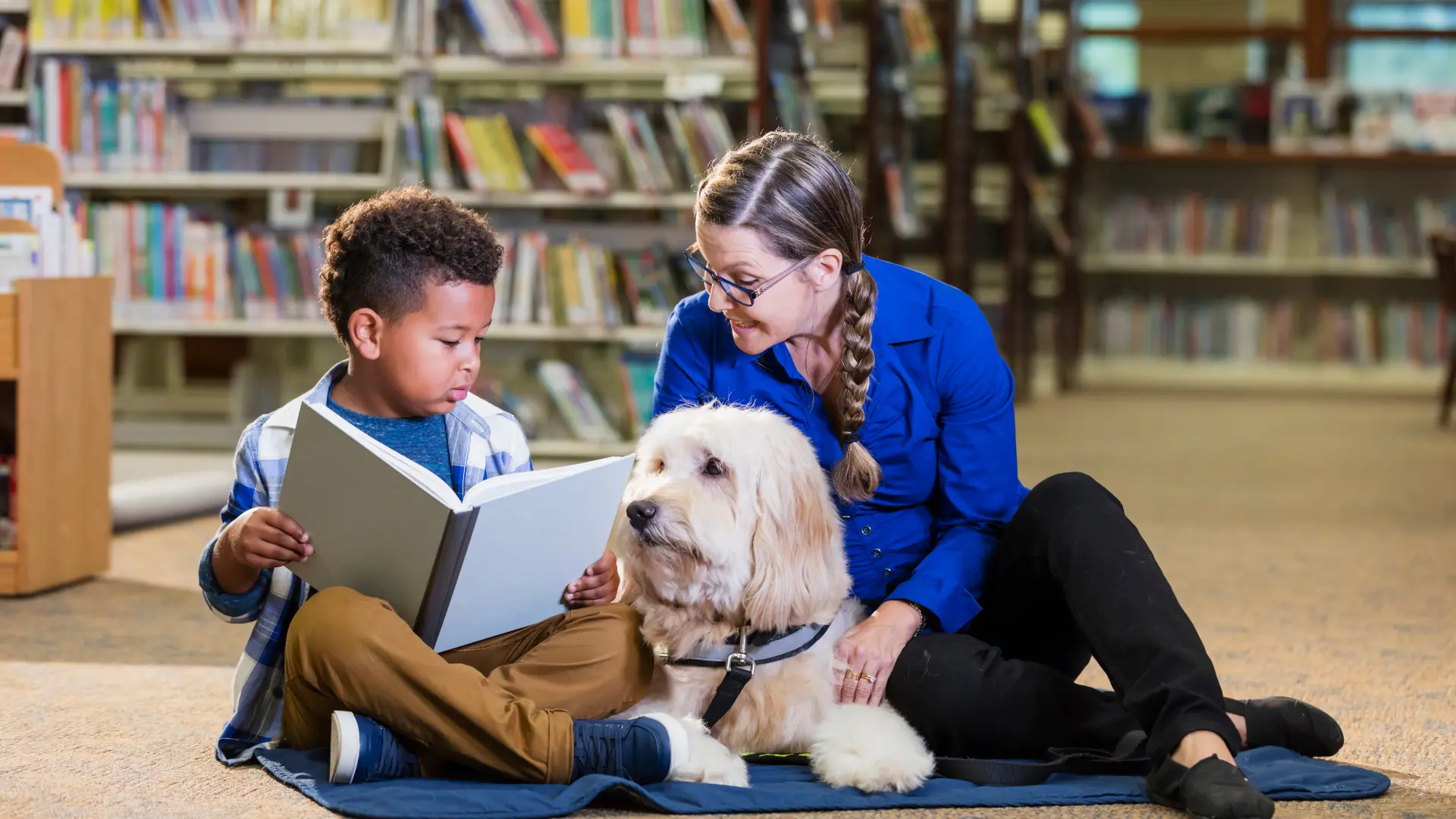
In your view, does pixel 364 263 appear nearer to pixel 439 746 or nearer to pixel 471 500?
pixel 471 500

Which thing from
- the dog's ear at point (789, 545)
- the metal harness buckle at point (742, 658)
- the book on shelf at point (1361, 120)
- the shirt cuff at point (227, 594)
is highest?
the book on shelf at point (1361, 120)

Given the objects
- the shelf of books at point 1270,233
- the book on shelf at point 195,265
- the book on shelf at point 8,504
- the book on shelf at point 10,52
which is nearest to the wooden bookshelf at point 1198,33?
the shelf of books at point 1270,233

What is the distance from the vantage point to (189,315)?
4953 mm

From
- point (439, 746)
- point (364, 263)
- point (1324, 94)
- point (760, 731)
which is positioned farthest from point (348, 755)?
point (1324, 94)

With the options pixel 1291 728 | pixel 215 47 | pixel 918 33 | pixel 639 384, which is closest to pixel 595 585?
pixel 1291 728

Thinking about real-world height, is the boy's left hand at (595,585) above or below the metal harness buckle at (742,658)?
above

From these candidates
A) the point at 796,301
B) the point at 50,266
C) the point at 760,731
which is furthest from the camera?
the point at 50,266

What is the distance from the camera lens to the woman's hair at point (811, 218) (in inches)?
71.6

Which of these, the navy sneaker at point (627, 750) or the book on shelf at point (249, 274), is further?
the book on shelf at point (249, 274)

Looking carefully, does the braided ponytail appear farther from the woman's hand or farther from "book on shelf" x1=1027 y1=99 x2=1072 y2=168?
"book on shelf" x1=1027 y1=99 x2=1072 y2=168

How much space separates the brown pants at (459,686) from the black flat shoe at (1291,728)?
73 centimetres

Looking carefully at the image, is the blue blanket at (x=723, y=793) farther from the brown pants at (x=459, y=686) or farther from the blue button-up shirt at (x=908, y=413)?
the blue button-up shirt at (x=908, y=413)

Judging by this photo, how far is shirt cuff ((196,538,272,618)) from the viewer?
175 centimetres

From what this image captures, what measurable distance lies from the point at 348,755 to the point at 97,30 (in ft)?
12.8
